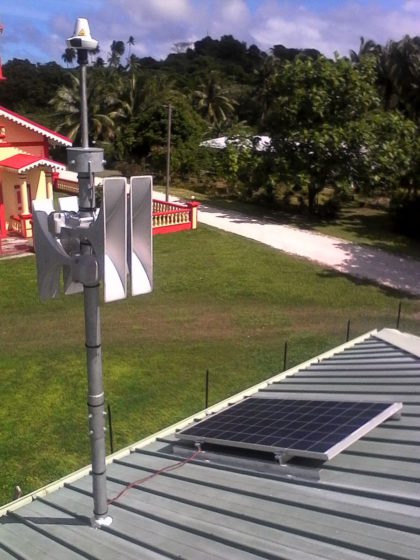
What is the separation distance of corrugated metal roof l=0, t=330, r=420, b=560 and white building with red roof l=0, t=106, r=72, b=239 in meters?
20.9

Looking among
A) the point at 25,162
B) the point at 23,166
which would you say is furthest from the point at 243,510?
the point at 25,162

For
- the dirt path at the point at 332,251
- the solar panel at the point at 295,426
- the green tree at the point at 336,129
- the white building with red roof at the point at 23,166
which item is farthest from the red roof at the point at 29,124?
the solar panel at the point at 295,426

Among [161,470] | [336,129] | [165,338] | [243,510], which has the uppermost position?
[336,129]

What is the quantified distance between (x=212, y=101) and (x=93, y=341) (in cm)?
6418

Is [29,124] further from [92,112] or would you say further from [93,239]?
[92,112]

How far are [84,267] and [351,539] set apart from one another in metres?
3.06

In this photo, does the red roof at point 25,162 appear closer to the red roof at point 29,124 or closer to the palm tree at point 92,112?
the red roof at point 29,124

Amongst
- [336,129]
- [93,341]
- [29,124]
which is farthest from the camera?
[336,129]

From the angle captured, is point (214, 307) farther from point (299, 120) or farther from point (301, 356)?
point (299, 120)

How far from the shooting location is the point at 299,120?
3128 cm

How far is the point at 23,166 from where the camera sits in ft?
81.0

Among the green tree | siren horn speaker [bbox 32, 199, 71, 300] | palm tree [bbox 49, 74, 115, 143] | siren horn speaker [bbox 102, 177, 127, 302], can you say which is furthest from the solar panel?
palm tree [bbox 49, 74, 115, 143]

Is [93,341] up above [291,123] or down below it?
below

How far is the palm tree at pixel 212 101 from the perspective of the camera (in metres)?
64.9
